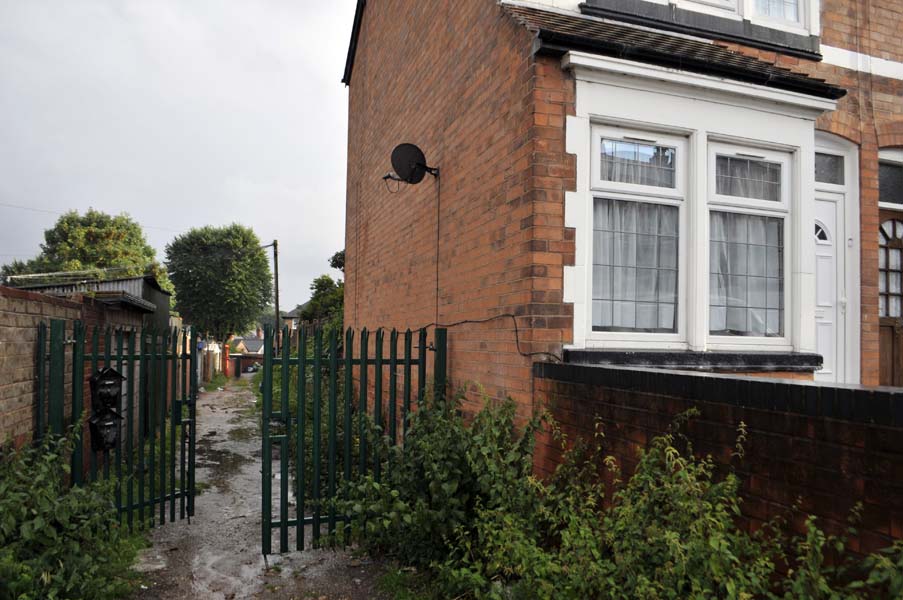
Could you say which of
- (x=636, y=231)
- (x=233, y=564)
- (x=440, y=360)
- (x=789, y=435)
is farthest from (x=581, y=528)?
(x=233, y=564)

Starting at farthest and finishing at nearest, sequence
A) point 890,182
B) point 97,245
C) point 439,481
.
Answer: point 97,245, point 890,182, point 439,481

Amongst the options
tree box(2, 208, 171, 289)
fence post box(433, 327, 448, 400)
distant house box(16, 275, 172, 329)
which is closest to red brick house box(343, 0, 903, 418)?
fence post box(433, 327, 448, 400)

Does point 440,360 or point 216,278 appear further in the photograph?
point 216,278

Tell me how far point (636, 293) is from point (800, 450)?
95.5 inches

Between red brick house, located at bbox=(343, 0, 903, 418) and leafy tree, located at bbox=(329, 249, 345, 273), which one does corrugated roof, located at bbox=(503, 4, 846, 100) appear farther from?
leafy tree, located at bbox=(329, 249, 345, 273)

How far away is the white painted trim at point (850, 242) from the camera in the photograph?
6535 millimetres

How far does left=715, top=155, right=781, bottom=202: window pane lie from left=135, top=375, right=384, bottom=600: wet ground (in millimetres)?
4116

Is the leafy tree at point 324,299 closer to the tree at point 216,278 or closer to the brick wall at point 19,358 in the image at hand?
the brick wall at point 19,358

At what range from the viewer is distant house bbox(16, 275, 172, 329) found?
879 cm

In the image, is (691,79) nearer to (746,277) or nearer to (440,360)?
(746,277)

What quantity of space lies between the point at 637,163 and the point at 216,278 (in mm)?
51783

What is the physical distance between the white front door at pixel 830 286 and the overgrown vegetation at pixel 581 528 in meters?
3.67

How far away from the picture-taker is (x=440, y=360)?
600cm

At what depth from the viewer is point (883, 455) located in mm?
2375
